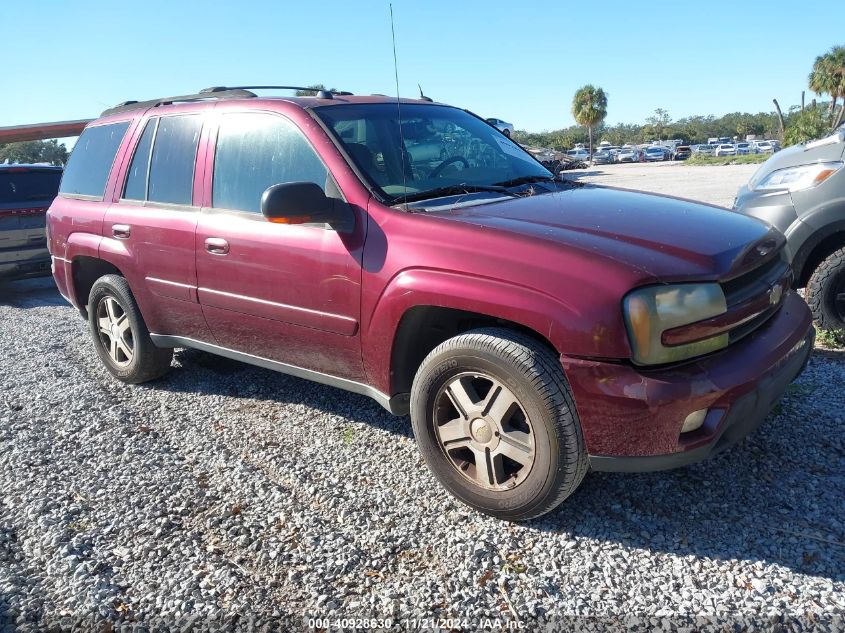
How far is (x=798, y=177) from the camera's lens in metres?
4.59

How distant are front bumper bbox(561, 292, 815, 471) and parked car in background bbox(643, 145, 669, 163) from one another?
2375 inches

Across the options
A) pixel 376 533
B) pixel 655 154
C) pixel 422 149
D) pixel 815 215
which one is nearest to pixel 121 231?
pixel 422 149

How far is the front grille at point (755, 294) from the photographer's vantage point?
8.54ft

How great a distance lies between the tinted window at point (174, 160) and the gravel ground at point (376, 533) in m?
1.36

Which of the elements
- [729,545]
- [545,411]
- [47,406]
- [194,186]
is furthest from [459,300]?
[47,406]

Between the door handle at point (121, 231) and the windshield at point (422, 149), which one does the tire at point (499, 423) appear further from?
the door handle at point (121, 231)

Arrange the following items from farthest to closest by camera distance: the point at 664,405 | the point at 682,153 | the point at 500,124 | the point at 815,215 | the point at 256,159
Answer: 1. the point at 682,153
2. the point at 500,124
3. the point at 815,215
4. the point at 256,159
5. the point at 664,405

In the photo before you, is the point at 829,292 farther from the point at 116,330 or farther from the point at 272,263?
the point at 116,330

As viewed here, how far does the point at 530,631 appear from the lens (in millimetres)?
2186

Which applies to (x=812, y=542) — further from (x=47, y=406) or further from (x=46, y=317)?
(x=46, y=317)

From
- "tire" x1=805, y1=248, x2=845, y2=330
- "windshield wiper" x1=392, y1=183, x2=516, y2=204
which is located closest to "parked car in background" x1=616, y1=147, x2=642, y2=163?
"tire" x1=805, y1=248, x2=845, y2=330

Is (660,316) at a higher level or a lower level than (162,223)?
lower

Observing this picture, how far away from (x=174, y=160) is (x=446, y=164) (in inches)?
66.7

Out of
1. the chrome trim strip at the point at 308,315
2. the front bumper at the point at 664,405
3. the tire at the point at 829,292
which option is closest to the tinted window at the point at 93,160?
the chrome trim strip at the point at 308,315
